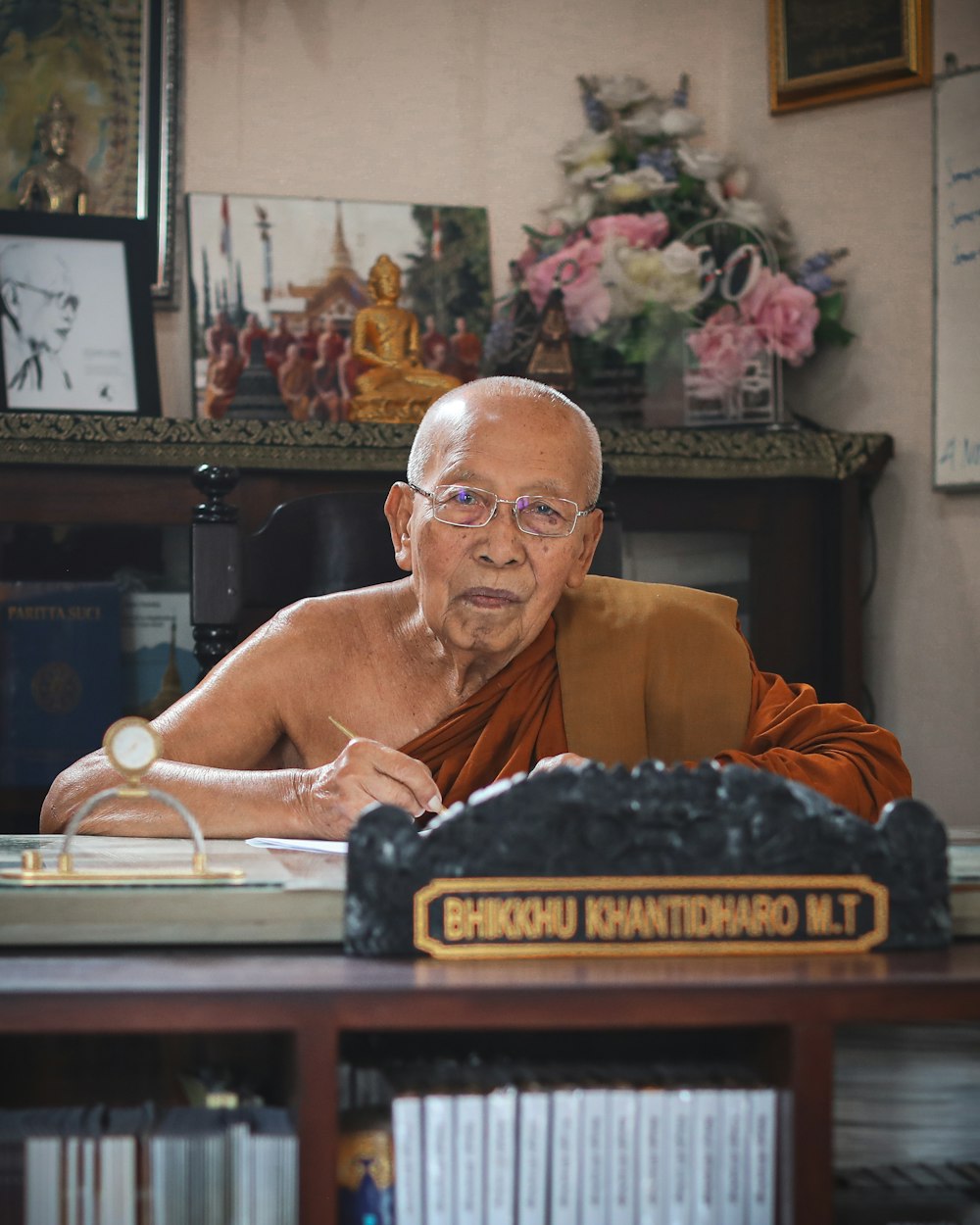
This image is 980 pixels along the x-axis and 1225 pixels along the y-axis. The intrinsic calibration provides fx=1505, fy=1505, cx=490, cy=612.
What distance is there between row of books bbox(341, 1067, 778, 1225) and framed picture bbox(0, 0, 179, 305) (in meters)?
2.14

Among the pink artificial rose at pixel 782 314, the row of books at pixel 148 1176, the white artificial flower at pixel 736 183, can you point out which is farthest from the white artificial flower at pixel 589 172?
the row of books at pixel 148 1176

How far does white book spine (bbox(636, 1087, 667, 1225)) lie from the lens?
85cm

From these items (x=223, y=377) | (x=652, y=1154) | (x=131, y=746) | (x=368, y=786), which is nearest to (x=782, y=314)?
(x=223, y=377)

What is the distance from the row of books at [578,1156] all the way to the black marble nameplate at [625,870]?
0.28 feet

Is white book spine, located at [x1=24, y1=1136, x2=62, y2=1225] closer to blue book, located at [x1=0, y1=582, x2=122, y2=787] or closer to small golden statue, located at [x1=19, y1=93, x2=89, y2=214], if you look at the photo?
blue book, located at [x1=0, y1=582, x2=122, y2=787]

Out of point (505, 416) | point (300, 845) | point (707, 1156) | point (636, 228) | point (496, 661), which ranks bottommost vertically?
point (707, 1156)

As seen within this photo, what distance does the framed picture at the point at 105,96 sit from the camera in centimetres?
270

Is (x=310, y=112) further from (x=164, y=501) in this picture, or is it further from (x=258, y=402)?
(x=164, y=501)

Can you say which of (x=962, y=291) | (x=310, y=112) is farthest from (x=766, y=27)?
(x=310, y=112)

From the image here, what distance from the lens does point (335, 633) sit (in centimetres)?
186

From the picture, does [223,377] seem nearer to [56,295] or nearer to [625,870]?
[56,295]

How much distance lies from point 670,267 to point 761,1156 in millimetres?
1979

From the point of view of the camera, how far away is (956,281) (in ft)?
8.61

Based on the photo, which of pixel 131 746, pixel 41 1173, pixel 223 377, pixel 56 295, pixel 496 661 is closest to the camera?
pixel 41 1173
